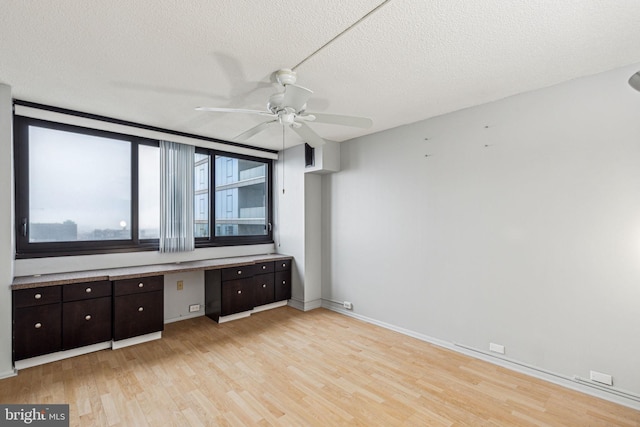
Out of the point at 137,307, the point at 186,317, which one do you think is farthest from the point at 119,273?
the point at 186,317

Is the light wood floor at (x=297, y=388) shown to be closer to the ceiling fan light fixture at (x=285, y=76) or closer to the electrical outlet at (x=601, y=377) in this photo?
the electrical outlet at (x=601, y=377)

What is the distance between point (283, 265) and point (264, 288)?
1.54ft

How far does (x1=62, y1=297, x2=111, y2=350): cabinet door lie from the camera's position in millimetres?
2902

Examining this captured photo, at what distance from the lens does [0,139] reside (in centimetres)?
261

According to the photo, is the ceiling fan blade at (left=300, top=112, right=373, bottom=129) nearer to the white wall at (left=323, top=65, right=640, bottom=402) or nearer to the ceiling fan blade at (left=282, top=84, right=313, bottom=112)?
the ceiling fan blade at (left=282, top=84, right=313, bottom=112)

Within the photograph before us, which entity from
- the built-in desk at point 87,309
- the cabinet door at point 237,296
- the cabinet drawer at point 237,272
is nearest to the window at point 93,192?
the built-in desk at point 87,309

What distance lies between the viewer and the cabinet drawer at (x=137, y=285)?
3.17 meters

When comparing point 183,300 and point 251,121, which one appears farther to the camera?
point 183,300

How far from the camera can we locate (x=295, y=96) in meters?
2.13

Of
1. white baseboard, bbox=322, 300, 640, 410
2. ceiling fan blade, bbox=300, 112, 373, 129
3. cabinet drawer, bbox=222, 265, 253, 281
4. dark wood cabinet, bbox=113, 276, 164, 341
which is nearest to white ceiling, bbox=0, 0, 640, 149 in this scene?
ceiling fan blade, bbox=300, 112, 373, 129

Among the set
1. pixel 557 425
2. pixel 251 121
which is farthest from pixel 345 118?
pixel 557 425

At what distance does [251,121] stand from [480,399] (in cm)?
354

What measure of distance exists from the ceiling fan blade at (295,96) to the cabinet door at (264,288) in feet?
9.31

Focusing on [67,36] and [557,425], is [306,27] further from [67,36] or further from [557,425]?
[557,425]
